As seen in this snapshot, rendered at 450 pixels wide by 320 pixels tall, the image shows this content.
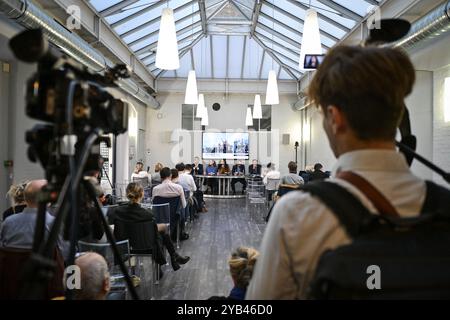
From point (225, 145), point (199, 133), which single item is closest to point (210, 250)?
point (225, 145)

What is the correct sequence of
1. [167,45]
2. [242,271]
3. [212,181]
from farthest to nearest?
1. [212,181]
2. [167,45]
3. [242,271]

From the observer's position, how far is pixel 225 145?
14.4 metres

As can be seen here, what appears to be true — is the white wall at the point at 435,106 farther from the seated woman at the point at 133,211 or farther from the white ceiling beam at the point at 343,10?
the seated woman at the point at 133,211

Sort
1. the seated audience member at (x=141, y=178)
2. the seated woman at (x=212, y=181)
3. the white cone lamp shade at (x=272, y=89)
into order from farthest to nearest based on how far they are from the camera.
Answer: the seated woman at (x=212, y=181) → the seated audience member at (x=141, y=178) → the white cone lamp shade at (x=272, y=89)

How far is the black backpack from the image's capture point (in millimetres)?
655

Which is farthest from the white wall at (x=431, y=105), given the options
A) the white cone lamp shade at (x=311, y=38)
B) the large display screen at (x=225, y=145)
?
the large display screen at (x=225, y=145)

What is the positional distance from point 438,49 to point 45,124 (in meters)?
5.96

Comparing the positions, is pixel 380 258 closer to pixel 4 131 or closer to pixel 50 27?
pixel 50 27

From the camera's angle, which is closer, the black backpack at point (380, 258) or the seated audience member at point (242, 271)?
the black backpack at point (380, 258)

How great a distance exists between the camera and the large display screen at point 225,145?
1427 centimetres

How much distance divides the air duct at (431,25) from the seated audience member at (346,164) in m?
3.69

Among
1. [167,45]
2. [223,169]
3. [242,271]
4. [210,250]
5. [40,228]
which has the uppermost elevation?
[167,45]

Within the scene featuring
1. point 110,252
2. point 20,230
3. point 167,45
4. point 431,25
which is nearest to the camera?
point 20,230

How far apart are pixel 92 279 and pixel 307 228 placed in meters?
1.32
